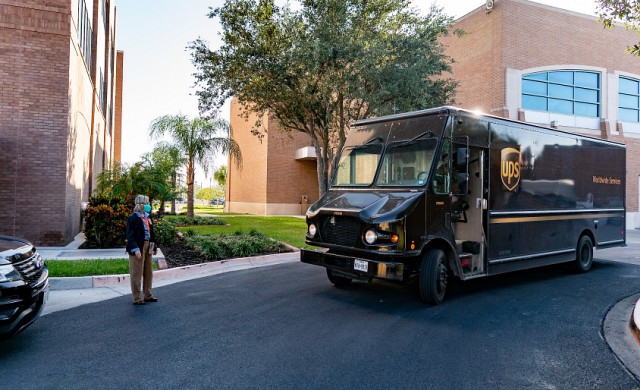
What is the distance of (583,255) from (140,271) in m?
9.65

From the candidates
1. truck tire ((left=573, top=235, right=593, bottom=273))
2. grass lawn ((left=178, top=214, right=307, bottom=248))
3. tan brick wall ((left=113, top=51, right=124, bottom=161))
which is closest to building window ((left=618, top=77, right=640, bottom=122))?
grass lawn ((left=178, top=214, right=307, bottom=248))

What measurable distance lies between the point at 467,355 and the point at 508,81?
2153cm

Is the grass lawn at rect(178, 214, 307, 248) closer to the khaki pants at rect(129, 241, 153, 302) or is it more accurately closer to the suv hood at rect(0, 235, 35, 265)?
the khaki pants at rect(129, 241, 153, 302)

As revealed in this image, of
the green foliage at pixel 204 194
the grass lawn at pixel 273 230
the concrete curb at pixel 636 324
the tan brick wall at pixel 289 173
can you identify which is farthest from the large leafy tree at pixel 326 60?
the green foliage at pixel 204 194

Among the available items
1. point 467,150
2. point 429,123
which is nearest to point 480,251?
point 467,150

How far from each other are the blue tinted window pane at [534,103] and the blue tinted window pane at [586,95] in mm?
2505

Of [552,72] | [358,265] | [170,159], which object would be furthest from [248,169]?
[358,265]

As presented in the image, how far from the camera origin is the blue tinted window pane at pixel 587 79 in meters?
26.1

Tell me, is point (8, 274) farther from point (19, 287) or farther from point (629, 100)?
point (629, 100)

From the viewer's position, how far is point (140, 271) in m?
7.16

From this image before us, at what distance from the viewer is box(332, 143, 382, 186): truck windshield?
818 centimetres

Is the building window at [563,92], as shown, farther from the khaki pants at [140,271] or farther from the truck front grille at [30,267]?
the truck front grille at [30,267]

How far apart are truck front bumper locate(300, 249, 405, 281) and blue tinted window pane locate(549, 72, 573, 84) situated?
22.8m

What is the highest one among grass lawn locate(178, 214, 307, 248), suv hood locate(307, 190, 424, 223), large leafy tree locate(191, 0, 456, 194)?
large leafy tree locate(191, 0, 456, 194)
